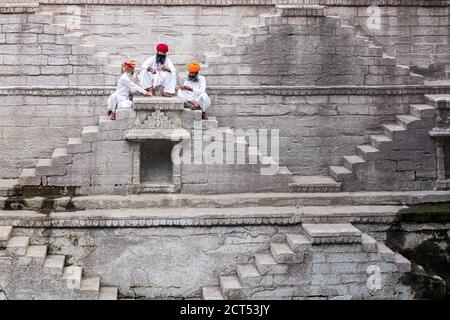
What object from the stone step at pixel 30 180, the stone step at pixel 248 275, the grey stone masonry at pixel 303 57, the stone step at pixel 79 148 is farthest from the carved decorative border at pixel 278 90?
the stone step at pixel 248 275

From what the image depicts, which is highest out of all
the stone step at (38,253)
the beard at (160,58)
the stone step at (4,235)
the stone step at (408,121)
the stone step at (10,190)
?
the beard at (160,58)

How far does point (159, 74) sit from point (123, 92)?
759mm

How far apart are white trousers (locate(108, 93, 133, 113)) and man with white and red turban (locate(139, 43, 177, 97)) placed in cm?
52

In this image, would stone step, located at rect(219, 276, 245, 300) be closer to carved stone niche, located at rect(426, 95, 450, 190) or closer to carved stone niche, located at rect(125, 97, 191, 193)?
carved stone niche, located at rect(125, 97, 191, 193)

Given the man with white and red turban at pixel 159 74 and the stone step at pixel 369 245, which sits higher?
the man with white and red turban at pixel 159 74

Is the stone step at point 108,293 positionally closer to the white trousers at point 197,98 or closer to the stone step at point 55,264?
the stone step at point 55,264

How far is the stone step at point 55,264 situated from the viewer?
11.6 m

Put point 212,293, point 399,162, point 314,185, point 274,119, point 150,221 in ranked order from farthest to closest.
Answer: point 274,119, point 399,162, point 314,185, point 150,221, point 212,293

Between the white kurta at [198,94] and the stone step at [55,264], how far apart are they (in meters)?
3.61

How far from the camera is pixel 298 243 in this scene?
1202 centimetres

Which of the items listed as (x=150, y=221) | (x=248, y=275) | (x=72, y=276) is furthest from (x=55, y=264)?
(x=248, y=275)

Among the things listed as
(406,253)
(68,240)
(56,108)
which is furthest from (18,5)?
(406,253)

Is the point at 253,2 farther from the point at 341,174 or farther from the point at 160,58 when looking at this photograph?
the point at 341,174

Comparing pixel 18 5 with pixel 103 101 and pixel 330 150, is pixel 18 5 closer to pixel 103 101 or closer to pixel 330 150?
pixel 103 101
